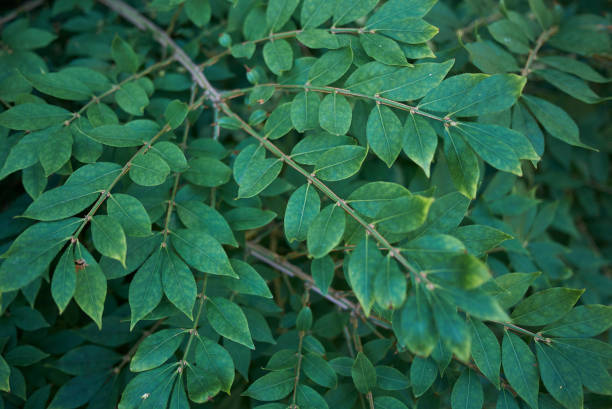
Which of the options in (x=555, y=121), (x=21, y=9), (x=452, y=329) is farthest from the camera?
(x=21, y=9)

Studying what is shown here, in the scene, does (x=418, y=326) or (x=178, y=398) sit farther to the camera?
(x=178, y=398)

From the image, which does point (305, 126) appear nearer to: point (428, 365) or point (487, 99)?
point (487, 99)

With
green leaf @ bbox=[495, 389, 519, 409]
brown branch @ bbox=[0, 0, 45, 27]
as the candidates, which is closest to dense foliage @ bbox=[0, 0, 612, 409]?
green leaf @ bbox=[495, 389, 519, 409]

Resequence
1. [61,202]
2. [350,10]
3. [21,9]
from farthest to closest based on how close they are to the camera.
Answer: [21,9] → [350,10] → [61,202]

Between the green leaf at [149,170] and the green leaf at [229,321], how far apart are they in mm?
317

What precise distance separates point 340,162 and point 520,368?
0.62 m

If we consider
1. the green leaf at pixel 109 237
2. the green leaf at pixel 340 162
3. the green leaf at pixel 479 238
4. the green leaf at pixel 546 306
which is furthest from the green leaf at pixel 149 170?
the green leaf at pixel 546 306

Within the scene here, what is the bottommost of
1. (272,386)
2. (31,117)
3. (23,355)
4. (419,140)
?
(23,355)

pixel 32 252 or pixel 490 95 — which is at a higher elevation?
pixel 490 95

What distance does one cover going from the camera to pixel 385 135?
44.7 inches

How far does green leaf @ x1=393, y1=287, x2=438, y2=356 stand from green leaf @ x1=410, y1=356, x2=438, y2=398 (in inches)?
10.3

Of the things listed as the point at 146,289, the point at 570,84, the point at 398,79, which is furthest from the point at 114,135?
the point at 570,84

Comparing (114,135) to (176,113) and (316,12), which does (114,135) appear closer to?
(176,113)

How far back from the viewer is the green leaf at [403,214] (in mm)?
927
